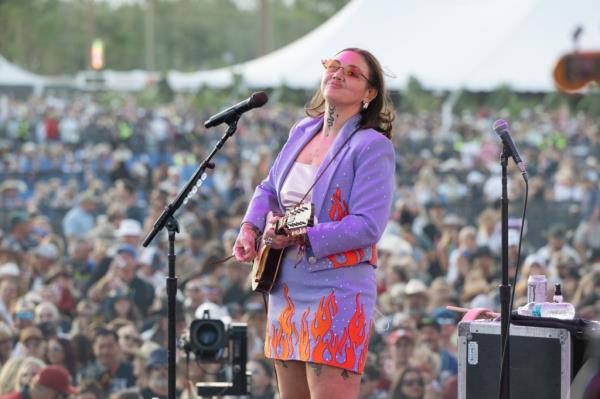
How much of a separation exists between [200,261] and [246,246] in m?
8.05

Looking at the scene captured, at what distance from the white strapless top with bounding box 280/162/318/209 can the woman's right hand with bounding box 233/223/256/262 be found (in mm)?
151

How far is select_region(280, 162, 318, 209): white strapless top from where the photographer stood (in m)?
4.27

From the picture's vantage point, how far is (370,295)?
4.25 meters

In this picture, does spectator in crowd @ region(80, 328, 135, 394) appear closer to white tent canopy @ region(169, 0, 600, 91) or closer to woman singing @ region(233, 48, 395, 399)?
woman singing @ region(233, 48, 395, 399)

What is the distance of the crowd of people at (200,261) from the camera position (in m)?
8.34

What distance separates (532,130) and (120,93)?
2080 centimetres

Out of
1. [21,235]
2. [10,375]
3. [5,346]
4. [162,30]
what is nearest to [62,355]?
[5,346]

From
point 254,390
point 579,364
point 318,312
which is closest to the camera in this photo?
point 318,312

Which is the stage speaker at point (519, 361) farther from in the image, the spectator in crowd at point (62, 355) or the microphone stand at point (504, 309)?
the spectator in crowd at point (62, 355)

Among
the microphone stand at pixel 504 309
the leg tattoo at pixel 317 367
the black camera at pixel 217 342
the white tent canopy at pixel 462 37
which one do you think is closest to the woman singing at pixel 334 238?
the leg tattoo at pixel 317 367

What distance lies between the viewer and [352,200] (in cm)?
420

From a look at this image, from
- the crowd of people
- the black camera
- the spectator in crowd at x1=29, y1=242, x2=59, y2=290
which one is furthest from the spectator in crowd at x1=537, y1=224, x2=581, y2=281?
the black camera

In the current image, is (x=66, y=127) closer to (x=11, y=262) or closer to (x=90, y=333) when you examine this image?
(x=11, y=262)

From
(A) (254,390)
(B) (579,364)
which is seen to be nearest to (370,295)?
(B) (579,364)
